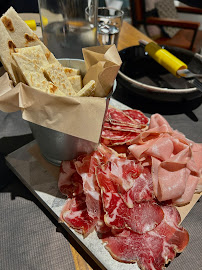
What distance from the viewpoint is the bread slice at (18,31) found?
23.3 inches

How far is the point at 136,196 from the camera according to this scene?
569mm

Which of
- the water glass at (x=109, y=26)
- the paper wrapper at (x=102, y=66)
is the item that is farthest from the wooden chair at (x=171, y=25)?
the paper wrapper at (x=102, y=66)

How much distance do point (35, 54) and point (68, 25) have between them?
52 cm

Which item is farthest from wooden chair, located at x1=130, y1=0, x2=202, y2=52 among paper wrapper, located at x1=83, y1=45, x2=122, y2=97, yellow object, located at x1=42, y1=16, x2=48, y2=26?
paper wrapper, located at x1=83, y1=45, x2=122, y2=97

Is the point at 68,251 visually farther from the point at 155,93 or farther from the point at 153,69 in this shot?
the point at 153,69

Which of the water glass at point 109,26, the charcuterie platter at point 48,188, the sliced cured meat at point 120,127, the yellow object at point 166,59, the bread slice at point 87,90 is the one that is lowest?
the charcuterie platter at point 48,188

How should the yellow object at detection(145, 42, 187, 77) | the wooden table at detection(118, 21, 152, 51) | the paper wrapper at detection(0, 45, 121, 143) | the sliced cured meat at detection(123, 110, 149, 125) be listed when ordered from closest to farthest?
1. the paper wrapper at detection(0, 45, 121, 143)
2. the sliced cured meat at detection(123, 110, 149, 125)
3. the yellow object at detection(145, 42, 187, 77)
4. the wooden table at detection(118, 21, 152, 51)

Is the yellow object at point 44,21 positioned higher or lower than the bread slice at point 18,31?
lower

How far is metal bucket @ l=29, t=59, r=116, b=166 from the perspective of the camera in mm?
590

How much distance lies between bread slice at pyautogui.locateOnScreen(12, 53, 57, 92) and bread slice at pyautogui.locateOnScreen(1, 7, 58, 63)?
91 millimetres

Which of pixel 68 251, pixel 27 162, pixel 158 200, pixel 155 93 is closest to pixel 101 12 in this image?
pixel 155 93

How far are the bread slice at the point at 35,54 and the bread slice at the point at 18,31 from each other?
3 cm

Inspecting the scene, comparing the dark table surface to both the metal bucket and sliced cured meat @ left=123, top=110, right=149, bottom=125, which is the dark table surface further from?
sliced cured meat @ left=123, top=110, right=149, bottom=125

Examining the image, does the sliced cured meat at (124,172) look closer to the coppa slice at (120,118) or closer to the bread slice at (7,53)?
the coppa slice at (120,118)
